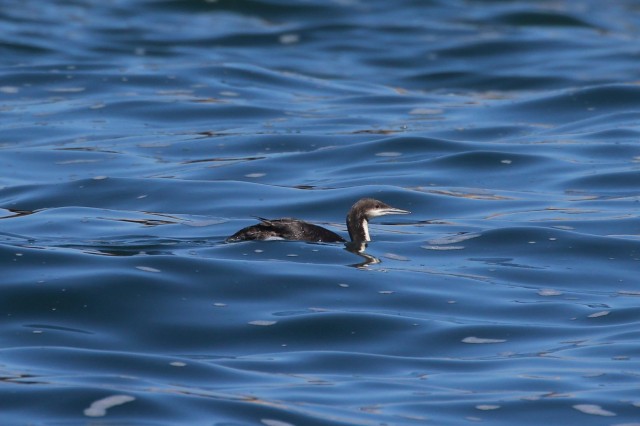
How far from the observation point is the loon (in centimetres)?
1322

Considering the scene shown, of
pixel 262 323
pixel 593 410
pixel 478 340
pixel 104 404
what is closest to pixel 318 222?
pixel 262 323

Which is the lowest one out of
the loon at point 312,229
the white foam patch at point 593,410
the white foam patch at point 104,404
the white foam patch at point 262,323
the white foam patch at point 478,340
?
the white foam patch at point 593,410

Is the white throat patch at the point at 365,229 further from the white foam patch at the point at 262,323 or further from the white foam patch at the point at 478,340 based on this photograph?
the white foam patch at the point at 478,340

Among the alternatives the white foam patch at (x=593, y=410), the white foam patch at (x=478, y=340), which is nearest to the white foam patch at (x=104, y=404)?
the white foam patch at (x=593, y=410)

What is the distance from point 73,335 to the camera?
1088 centimetres

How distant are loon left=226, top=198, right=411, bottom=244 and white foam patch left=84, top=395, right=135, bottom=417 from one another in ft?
13.9

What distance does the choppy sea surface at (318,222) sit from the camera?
380 inches

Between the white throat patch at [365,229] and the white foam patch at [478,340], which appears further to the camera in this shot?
the white throat patch at [365,229]

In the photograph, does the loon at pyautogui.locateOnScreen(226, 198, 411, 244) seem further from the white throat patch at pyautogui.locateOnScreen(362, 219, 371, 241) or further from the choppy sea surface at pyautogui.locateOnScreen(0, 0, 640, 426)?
the choppy sea surface at pyautogui.locateOnScreen(0, 0, 640, 426)

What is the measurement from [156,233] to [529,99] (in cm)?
1085

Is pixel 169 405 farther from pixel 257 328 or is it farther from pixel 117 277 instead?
pixel 117 277

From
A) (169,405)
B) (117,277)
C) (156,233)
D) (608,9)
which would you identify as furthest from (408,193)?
(608,9)

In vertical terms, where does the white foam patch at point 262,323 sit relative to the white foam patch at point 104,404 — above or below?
above

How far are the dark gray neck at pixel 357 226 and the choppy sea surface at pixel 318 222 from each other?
0.30 meters
